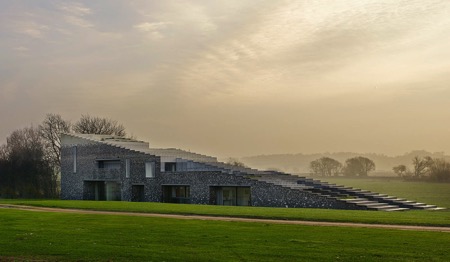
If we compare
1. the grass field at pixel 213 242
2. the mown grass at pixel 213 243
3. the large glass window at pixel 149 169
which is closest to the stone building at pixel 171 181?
the large glass window at pixel 149 169

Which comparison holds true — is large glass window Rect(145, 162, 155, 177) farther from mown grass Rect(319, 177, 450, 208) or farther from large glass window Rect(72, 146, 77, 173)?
mown grass Rect(319, 177, 450, 208)

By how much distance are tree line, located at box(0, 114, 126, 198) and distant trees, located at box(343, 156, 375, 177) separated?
7590 cm

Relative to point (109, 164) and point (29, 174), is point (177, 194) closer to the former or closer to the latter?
point (109, 164)

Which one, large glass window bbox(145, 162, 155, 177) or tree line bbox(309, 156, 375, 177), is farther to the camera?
tree line bbox(309, 156, 375, 177)

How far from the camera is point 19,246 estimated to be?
69.0 feet

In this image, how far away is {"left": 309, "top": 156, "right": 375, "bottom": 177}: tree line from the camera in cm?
14912

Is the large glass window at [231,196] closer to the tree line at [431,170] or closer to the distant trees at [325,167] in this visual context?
the tree line at [431,170]

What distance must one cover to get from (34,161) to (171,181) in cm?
4283

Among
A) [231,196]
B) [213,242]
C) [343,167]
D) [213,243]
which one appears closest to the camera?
[213,243]

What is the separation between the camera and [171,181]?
59344 millimetres

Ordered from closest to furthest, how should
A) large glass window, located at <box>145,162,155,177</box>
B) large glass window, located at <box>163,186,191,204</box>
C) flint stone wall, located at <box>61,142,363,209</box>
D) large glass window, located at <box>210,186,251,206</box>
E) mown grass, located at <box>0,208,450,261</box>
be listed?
mown grass, located at <box>0,208,450,261</box>
flint stone wall, located at <box>61,142,363,209</box>
large glass window, located at <box>210,186,251,206</box>
large glass window, located at <box>163,186,191,204</box>
large glass window, located at <box>145,162,155,177</box>

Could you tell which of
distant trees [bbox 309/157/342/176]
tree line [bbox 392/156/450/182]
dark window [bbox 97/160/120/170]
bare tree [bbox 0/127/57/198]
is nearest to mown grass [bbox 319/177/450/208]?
tree line [bbox 392/156/450/182]

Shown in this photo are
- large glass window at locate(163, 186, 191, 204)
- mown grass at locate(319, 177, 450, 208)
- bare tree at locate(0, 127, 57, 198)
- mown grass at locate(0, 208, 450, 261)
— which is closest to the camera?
mown grass at locate(0, 208, 450, 261)

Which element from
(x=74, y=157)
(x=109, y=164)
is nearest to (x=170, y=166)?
(x=109, y=164)
